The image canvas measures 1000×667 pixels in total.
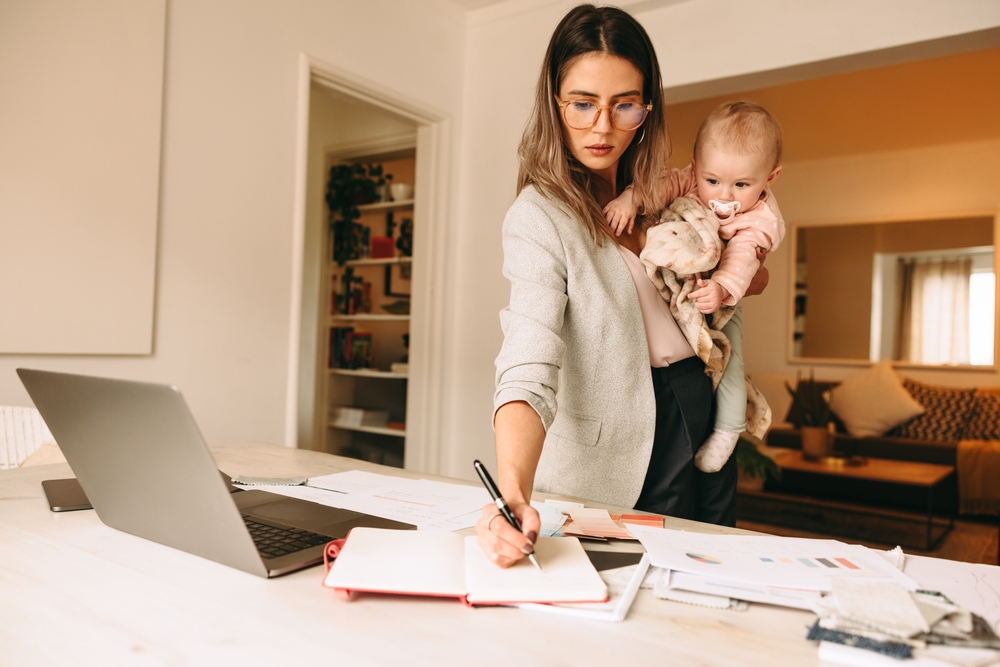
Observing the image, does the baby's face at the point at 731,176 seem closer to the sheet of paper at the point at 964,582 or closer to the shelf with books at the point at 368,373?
the sheet of paper at the point at 964,582

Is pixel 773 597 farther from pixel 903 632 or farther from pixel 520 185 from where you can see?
pixel 520 185

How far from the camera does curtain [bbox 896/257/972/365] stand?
575 cm

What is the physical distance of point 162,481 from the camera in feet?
2.49

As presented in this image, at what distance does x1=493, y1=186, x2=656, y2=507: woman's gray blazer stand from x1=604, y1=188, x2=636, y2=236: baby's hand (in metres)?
0.07

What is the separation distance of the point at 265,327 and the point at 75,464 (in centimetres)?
193

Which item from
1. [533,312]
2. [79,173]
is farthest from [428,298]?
[533,312]

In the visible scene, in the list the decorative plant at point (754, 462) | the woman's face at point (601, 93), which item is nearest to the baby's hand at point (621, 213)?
the woman's face at point (601, 93)

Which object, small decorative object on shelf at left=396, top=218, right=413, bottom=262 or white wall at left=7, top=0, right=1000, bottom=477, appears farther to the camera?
small decorative object on shelf at left=396, top=218, right=413, bottom=262

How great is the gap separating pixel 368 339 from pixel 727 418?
3752 mm

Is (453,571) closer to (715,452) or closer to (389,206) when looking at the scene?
(715,452)

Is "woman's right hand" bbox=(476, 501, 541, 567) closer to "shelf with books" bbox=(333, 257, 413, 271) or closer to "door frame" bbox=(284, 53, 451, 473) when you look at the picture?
"door frame" bbox=(284, 53, 451, 473)

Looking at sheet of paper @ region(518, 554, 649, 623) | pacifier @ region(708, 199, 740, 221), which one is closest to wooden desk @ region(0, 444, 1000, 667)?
sheet of paper @ region(518, 554, 649, 623)

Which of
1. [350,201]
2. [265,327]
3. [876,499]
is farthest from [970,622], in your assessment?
[876,499]

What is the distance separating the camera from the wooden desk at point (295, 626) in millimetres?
565
